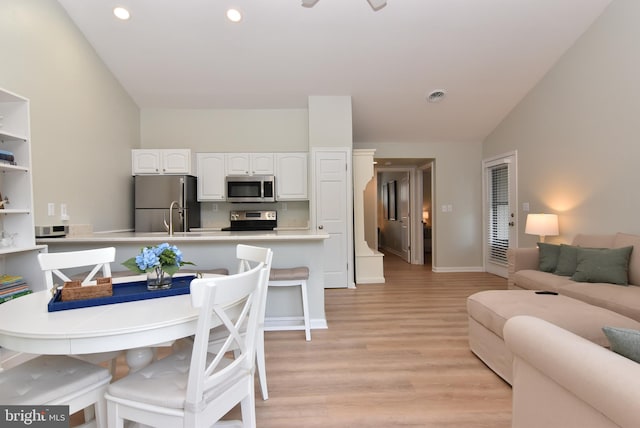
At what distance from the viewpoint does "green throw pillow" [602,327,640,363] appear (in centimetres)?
99

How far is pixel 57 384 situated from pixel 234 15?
3.43m

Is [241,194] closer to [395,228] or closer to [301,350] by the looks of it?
[301,350]

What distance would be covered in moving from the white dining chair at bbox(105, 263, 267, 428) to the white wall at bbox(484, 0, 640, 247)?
385 cm

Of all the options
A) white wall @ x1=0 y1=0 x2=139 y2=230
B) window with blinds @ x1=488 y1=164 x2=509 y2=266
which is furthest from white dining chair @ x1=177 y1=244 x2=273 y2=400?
window with blinds @ x1=488 y1=164 x2=509 y2=266

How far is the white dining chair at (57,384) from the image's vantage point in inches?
48.2

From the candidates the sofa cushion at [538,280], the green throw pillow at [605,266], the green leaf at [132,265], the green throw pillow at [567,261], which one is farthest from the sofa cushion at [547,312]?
the green leaf at [132,265]

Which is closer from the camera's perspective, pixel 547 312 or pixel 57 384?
pixel 57 384

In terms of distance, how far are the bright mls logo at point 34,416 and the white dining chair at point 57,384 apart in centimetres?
2

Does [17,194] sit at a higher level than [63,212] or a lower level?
higher

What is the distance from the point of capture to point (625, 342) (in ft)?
3.32

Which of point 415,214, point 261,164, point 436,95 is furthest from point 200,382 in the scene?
point 415,214

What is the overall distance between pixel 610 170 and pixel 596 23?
1.62 metres

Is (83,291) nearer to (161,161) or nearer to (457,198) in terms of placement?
(161,161)

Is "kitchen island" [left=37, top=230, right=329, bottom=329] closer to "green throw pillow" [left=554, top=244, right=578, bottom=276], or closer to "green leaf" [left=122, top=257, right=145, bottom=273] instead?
"green leaf" [left=122, top=257, right=145, bottom=273]
